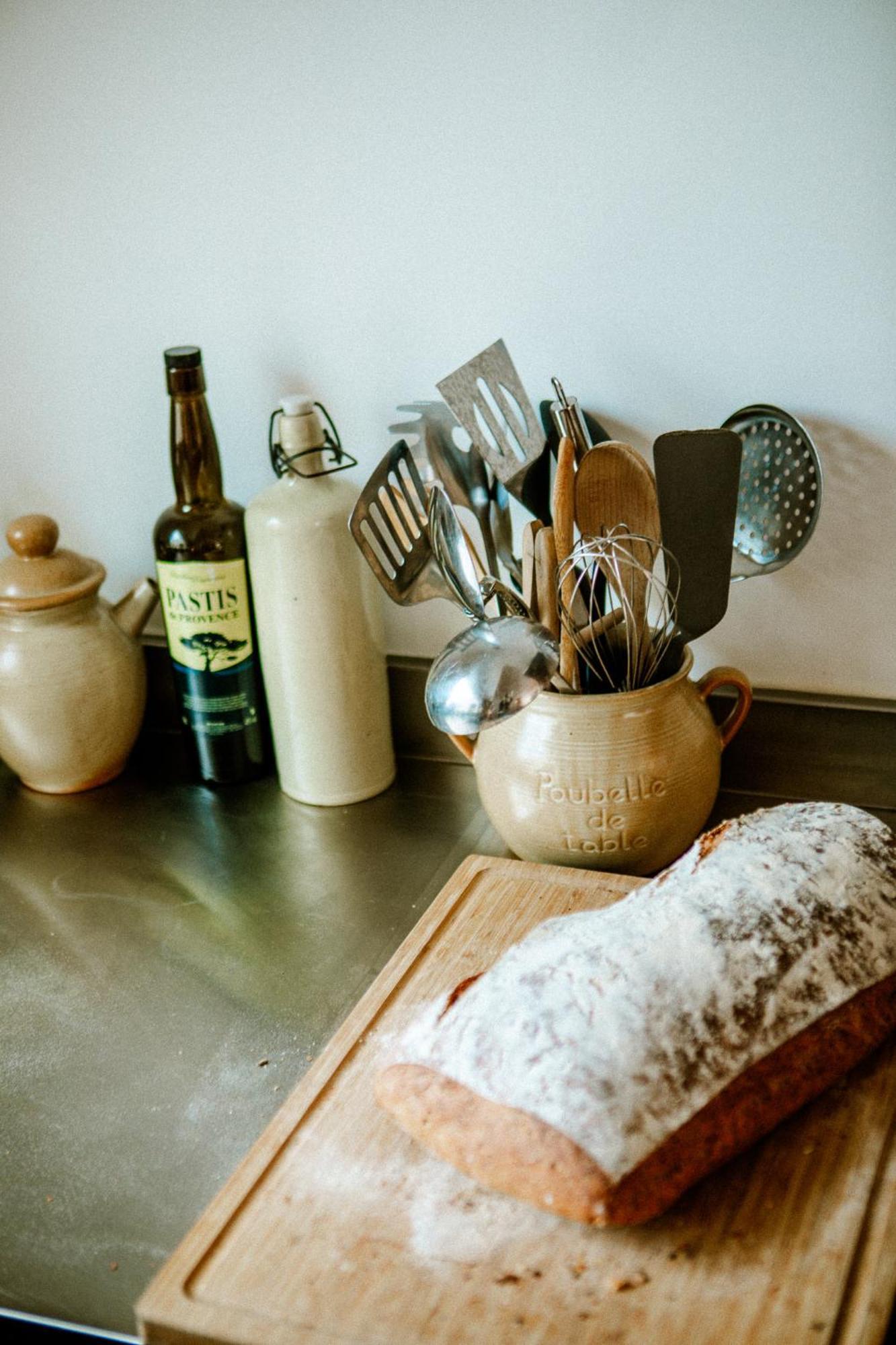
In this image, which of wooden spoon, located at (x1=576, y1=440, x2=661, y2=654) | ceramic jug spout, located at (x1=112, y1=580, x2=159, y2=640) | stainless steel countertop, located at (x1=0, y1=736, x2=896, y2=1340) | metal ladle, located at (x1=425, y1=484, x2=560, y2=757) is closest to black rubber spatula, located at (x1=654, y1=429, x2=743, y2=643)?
wooden spoon, located at (x1=576, y1=440, x2=661, y2=654)

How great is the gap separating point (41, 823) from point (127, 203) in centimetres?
52

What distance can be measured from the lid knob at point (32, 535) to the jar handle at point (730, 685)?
53 cm

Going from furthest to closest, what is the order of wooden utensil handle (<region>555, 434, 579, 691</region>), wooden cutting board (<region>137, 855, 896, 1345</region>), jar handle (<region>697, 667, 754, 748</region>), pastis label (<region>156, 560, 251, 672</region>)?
1. pastis label (<region>156, 560, 251, 672</region>)
2. jar handle (<region>697, 667, 754, 748</region>)
3. wooden utensil handle (<region>555, 434, 579, 691</region>)
4. wooden cutting board (<region>137, 855, 896, 1345</region>)

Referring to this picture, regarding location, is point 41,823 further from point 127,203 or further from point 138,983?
point 127,203

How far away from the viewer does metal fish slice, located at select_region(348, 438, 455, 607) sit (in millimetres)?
844

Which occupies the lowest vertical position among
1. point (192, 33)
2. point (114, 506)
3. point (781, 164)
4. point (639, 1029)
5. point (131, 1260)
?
point (131, 1260)

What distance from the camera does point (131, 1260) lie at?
2.02 feet

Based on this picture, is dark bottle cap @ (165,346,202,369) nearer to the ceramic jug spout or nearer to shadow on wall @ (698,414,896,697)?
the ceramic jug spout

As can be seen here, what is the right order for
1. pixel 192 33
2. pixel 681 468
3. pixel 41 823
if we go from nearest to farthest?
pixel 681 468
pixel 192 33
pixel 41 823

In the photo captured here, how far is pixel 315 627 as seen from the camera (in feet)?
3.10

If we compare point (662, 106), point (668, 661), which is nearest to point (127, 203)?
point (662, 106)

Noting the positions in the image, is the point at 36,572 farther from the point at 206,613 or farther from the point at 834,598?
the point at 834,598

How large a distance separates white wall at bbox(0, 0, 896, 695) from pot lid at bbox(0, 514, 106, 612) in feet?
0.48

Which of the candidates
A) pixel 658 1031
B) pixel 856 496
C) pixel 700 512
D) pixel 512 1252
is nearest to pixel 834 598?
pixel 856 496
